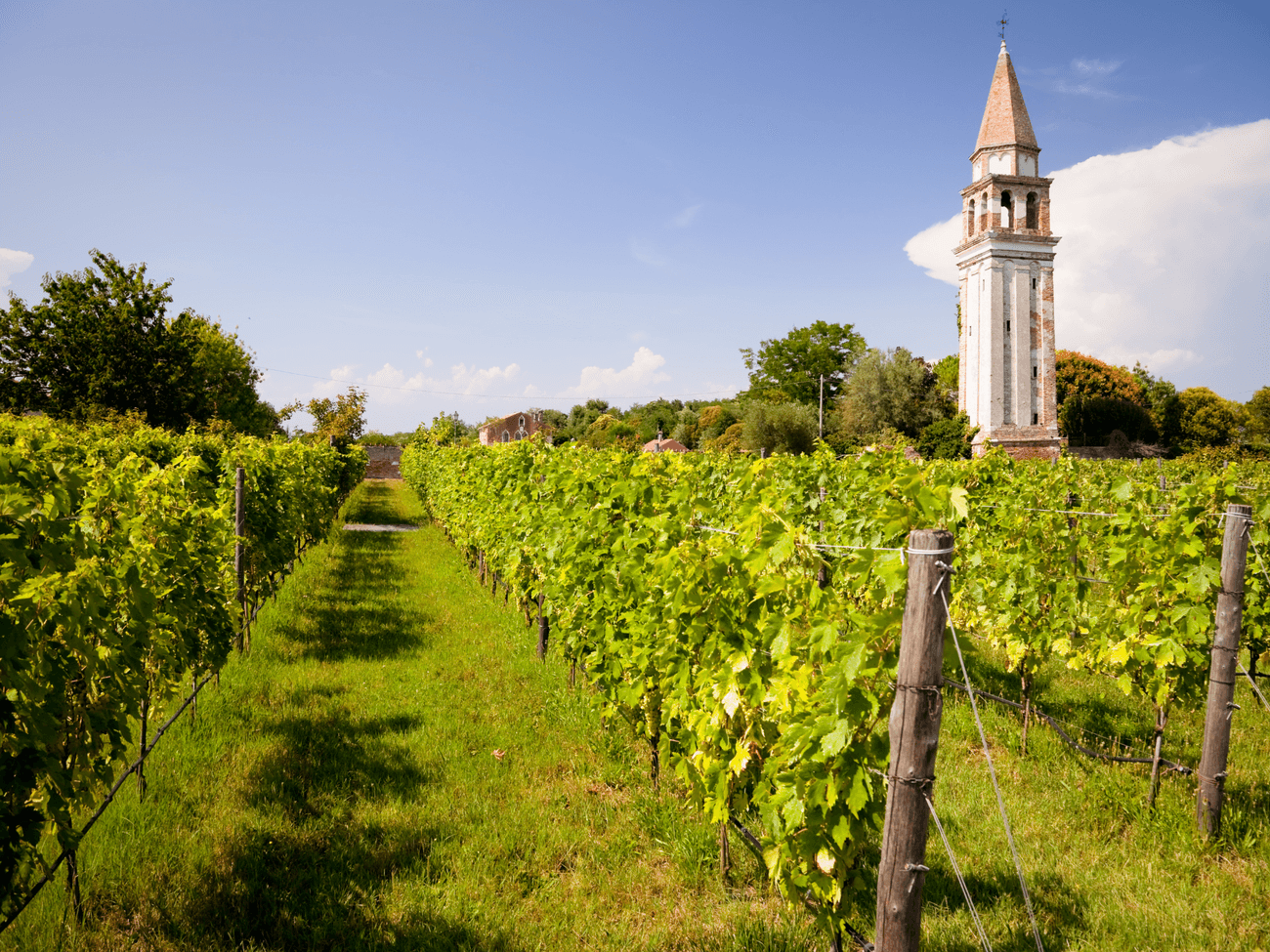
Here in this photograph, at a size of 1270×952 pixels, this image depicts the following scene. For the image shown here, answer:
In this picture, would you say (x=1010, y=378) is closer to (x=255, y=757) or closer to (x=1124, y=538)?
(x=1124, y=538)

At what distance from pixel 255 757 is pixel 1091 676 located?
23.1ft

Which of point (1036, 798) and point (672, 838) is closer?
point (672, 838)

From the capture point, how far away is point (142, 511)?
12.7ft

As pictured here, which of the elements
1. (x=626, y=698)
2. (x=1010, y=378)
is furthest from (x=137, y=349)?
(x=1010, y=378)

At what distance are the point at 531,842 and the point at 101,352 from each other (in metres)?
37.3

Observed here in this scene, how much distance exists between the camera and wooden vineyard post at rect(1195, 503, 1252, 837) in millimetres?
3791

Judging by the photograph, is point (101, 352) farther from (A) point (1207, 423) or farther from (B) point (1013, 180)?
(A) point (1207, 423)

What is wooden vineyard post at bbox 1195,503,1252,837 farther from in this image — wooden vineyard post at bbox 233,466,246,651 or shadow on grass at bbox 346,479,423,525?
shadow on grass at bbox 346,479,423,525

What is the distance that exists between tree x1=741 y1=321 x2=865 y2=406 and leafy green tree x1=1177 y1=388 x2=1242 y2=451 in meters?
24.4

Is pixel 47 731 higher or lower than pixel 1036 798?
higher

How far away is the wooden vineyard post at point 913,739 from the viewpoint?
1969mm

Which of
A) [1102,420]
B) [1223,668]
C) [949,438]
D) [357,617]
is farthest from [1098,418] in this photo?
[357,617]

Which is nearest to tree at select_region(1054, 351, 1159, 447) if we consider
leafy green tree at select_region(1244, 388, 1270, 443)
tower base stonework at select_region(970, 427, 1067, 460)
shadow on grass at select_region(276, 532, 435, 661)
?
leafy green tree at select_region(1244, 388, 1270, 443)

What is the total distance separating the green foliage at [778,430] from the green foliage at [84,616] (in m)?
43.1
